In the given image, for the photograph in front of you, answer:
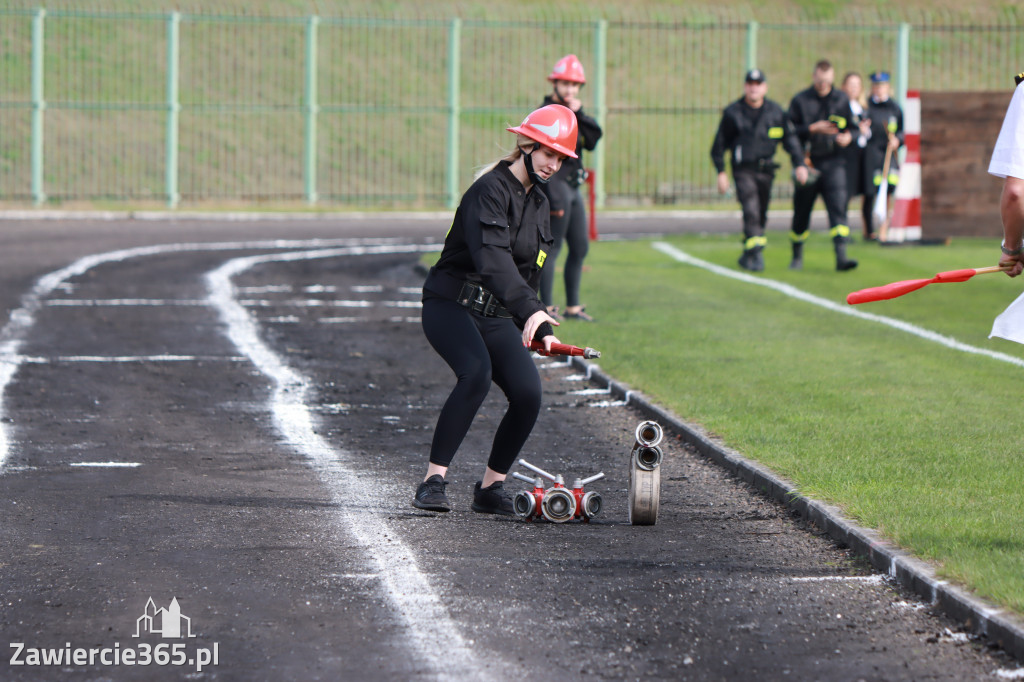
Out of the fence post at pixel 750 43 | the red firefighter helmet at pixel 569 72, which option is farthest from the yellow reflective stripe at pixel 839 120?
the fence post at pixel 750 43

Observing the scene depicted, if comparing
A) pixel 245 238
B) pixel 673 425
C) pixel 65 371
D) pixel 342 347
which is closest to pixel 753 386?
pixel 673 425

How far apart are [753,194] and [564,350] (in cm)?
1159

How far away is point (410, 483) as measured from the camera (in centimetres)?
741

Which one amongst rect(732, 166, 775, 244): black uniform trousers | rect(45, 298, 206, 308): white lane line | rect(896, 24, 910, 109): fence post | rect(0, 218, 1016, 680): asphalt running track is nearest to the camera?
rect(0, 218, 1016, 680): asphalt running track

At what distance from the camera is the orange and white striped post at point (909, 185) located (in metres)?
20.4

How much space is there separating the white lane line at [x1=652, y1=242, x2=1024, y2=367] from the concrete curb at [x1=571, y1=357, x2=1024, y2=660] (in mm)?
3583

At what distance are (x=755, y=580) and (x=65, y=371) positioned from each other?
21.7 ft

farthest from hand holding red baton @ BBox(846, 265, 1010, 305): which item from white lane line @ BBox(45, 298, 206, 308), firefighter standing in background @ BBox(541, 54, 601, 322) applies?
white lane line @ BBox(45, 298, 206, 308)

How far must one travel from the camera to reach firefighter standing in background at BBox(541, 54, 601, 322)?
11945mm

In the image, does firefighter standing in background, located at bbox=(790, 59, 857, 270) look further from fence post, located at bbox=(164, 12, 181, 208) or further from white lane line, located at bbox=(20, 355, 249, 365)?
fence post, located at bbox=(164, 12, 181, 208)

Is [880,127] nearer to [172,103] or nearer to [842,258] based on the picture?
[842,258]

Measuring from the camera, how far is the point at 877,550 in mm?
5754

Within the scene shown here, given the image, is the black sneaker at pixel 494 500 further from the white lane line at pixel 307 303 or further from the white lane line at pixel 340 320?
the white lane line at pixel 307 303

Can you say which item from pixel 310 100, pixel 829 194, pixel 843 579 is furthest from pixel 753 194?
pixel 310 100
